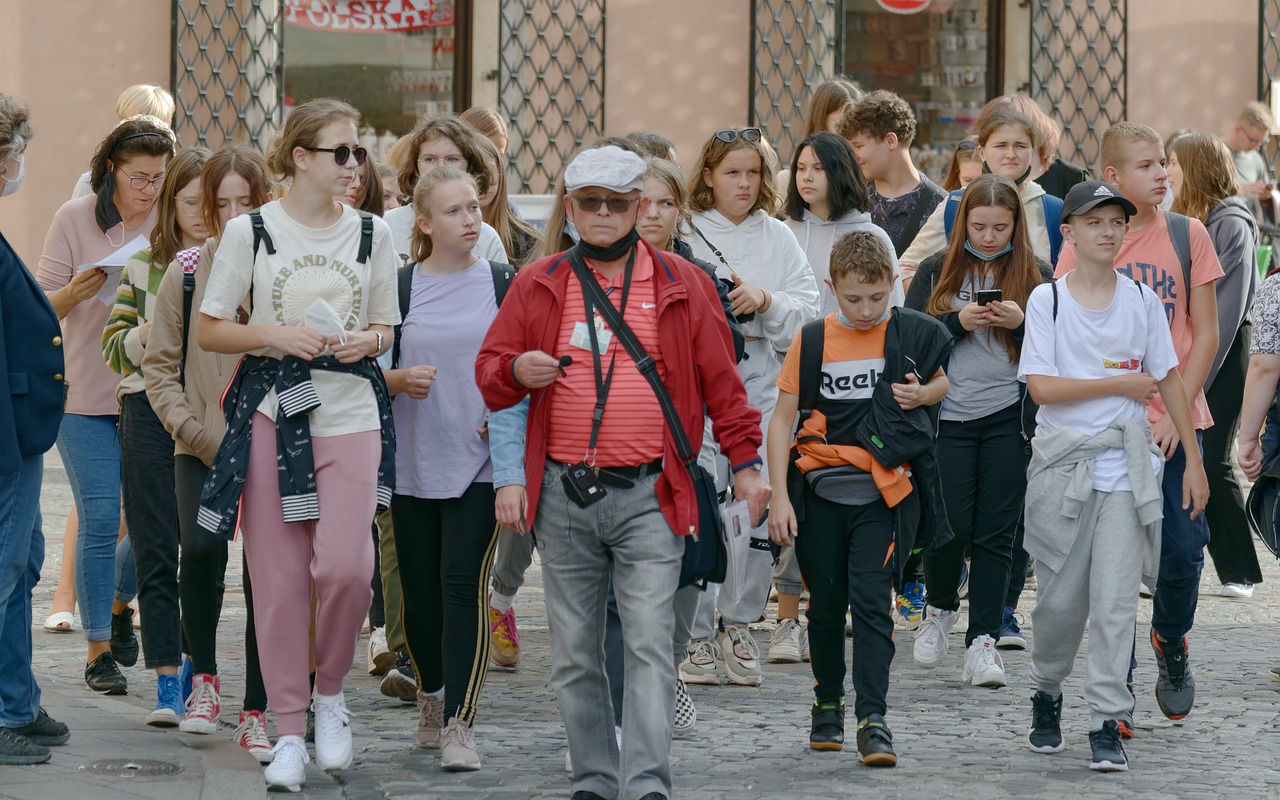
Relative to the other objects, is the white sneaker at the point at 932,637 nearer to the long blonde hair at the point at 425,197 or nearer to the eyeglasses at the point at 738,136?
the eyeglasses at the point at 738,136

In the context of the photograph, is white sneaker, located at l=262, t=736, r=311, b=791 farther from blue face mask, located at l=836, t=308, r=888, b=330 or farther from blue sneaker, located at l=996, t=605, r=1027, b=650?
blue sneaker, located at l=996, t=605, r=1027, b=650

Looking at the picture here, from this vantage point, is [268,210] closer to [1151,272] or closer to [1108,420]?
[1108,420]

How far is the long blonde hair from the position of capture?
625 cm

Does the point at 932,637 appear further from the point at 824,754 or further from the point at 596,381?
the point at 596,381

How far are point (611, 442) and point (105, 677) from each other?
296cm

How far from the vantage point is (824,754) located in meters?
6.24

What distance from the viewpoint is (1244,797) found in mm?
5641

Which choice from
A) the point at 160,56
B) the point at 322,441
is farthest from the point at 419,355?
the point at 160,56

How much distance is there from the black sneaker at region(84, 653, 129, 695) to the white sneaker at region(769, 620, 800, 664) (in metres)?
2.73

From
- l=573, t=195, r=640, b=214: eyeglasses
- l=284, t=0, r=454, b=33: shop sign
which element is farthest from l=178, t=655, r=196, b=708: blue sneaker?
l=284, t=0, r=454, b=33: shop sign

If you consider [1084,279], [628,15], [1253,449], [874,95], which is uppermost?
[628,15]

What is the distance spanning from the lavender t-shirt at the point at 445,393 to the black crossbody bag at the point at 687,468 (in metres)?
0.84

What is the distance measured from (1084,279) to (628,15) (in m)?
9.47

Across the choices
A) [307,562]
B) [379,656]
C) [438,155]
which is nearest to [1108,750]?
[307,562]
